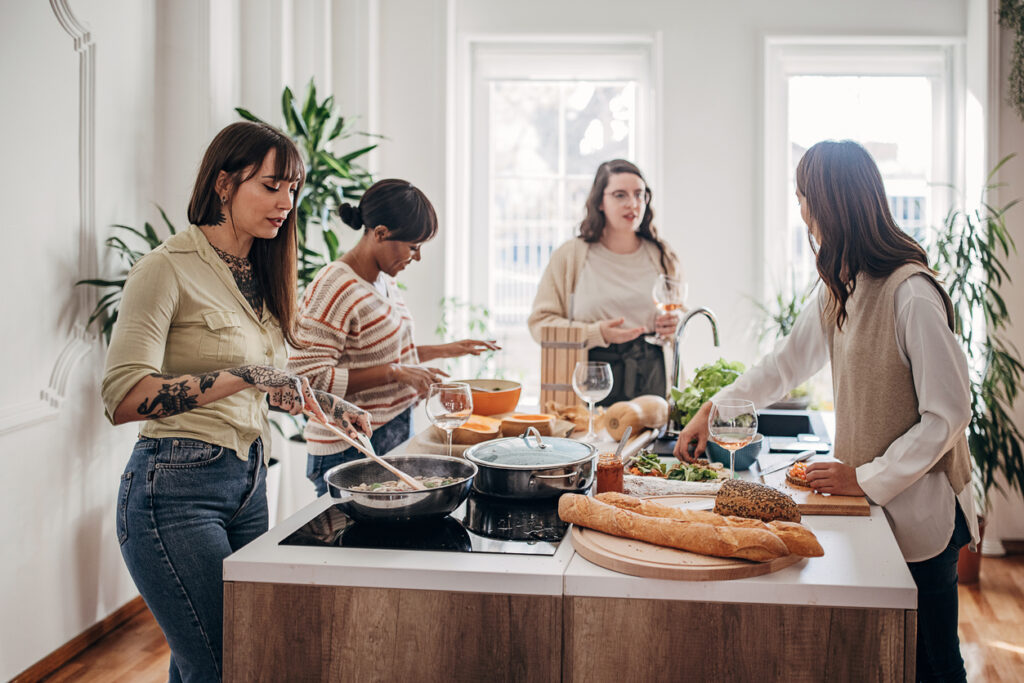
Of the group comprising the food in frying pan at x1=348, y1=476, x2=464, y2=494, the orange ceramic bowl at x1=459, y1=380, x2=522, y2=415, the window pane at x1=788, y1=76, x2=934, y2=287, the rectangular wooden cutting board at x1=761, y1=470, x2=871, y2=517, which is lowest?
the rectangular wooden cutting board at x1=761, y1=470, x2=871, y2=517

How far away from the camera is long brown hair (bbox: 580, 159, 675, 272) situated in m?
3.15

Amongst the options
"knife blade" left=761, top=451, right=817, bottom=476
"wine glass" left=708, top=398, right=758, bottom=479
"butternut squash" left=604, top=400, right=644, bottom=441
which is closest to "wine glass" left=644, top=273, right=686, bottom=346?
"butternut squash" left=604, top=400, right=644, bottom=441

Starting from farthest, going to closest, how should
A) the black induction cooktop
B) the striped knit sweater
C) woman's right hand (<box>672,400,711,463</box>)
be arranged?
the striped knit sweater → woman's right hand (<box>672,400,711,463</box>) → the black induction cooktop

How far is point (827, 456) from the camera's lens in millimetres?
1971

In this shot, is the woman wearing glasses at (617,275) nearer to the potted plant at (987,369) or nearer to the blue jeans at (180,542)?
the potted plant at (987,369)

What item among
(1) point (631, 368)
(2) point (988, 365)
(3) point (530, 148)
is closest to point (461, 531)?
(1) point (631, 368)

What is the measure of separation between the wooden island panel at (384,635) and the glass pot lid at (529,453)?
1.11 feet

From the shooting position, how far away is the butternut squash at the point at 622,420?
2.16m

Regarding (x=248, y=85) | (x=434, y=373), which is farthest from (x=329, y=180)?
(x=434, y=373)

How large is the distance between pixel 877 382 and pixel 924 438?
15cm

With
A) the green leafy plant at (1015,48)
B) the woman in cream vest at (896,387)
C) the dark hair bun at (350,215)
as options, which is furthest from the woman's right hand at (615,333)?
the green leafy plant at (1015,48)

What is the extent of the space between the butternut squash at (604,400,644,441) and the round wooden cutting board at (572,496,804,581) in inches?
32.4

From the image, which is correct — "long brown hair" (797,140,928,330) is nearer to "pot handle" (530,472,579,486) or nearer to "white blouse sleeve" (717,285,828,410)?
"white blouse sleeve" (717,285,828,410)

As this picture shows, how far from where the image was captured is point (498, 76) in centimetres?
458
